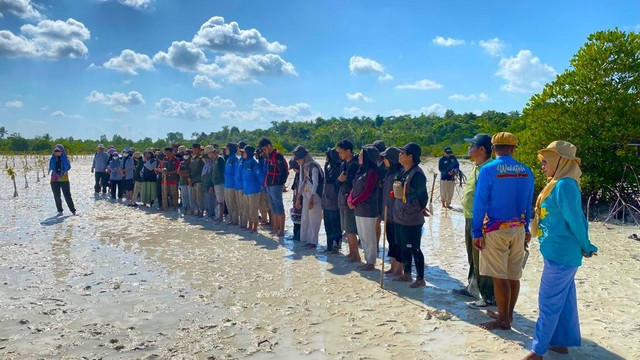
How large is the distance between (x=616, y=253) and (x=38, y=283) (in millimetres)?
9405

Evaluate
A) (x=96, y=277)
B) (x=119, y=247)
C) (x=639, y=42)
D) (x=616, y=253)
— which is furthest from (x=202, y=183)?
(x=639, y=42)

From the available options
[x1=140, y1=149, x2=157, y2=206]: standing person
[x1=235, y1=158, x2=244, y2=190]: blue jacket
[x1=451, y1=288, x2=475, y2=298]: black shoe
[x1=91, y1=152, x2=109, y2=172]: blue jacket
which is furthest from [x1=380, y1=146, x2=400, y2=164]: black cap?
[x1=91, y1=152, x2=109, y2=172]: blue jacket

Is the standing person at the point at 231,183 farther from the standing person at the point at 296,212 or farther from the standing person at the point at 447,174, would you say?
the standing person at the point at 447,174

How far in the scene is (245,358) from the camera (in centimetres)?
431

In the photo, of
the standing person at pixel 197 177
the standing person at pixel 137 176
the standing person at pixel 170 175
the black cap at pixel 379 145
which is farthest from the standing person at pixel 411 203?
the standing person at pixel 137 176

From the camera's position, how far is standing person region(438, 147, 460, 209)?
13906 mm

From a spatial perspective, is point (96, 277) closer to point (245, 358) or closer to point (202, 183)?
point (245, 358)

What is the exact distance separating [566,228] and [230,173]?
8.25 meters

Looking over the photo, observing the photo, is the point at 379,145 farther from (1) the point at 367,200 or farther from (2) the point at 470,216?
(2) the point at 470,216

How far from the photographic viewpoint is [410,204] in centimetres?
630

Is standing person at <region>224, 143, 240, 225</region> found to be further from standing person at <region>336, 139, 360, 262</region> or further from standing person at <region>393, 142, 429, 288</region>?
standing person at <region>393, 142, 429, 288</region>

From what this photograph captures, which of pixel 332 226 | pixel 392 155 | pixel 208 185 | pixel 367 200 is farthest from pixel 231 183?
pixel 392 155

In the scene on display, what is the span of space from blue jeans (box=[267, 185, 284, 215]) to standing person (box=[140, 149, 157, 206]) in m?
5.84

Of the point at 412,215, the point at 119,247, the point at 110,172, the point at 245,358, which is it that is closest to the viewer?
the point at 245,358
